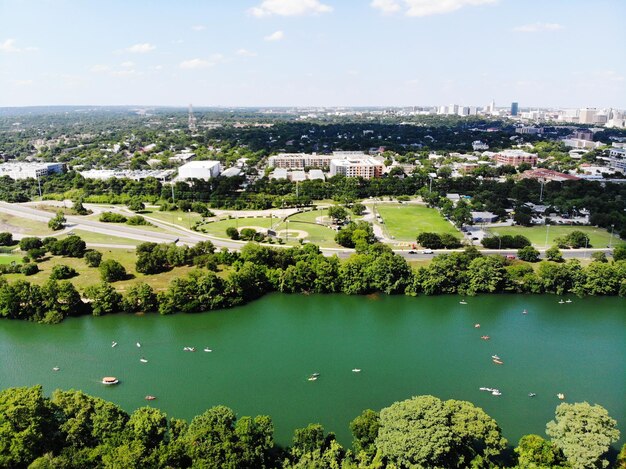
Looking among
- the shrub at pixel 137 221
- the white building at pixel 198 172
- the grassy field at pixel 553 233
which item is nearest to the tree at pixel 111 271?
the shrub at pixel 137 221

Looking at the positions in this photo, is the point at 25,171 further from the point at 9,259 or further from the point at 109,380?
the point at 109,380

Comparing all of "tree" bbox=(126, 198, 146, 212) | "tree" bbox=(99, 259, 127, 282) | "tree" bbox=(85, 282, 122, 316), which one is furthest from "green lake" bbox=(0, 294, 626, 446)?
"tree" bbox=(126, 198, 146, 212)

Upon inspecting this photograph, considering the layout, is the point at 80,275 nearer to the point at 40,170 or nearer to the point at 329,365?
the point at 329,365

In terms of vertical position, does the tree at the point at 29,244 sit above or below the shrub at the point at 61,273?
above

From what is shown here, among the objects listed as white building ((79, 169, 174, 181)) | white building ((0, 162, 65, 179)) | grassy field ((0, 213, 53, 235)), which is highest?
white building ((0, 162, 65, 179))

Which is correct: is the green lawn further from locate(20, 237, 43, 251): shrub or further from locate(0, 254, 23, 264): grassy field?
locate(0, 254, 23, 264): grassy field

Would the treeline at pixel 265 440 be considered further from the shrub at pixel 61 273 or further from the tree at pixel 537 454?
the shrub at pixel 61 273

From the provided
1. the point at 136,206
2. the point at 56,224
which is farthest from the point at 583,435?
the point at 136,206
